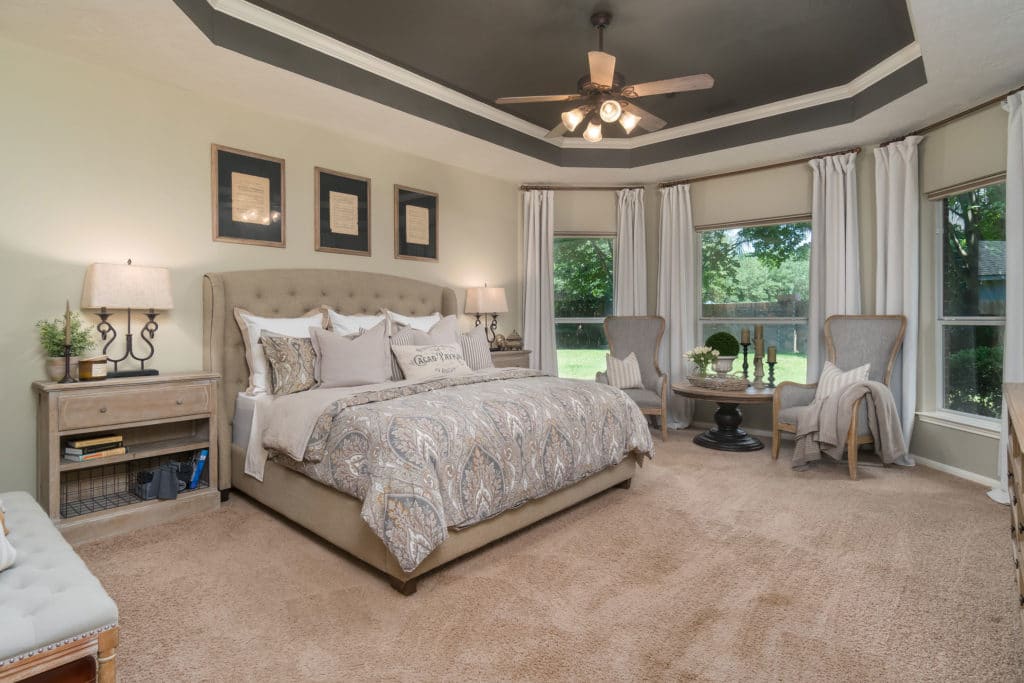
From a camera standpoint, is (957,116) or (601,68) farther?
(957,116)

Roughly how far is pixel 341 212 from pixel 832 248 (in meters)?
4.10

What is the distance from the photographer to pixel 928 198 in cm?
414

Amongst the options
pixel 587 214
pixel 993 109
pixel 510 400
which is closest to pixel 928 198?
pixel 993 109

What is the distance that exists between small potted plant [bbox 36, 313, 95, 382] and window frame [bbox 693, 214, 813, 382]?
502 cm

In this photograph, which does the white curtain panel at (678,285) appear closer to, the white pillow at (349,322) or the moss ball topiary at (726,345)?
the moss ball topiary at (726,345)

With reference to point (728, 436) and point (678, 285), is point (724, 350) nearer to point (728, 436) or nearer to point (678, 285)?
point (728, 436)

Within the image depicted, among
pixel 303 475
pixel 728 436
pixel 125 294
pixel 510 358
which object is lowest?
pixel 728 436

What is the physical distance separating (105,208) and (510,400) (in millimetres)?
2562

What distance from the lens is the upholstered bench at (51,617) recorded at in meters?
1.18

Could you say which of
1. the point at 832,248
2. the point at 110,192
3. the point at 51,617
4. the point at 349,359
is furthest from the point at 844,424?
the point at 110,192

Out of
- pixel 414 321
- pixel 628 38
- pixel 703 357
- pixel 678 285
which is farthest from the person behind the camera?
pixel 678 285

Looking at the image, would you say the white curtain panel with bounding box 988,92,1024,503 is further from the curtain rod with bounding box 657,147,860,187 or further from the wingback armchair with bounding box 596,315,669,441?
the wingback armchair with bounding box 596,315,669,441

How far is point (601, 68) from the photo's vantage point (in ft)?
9.68

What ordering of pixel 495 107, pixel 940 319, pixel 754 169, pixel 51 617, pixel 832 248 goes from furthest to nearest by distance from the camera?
pixel 754 169 → pixel 832 248 → pixel 495 107 → pixel 940 319 → pixel 51 617
